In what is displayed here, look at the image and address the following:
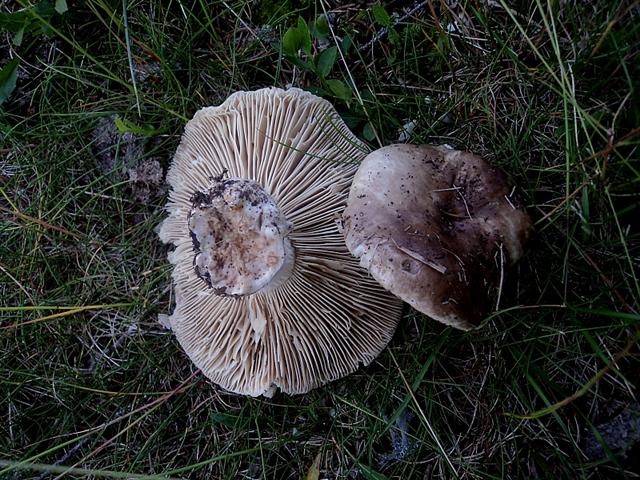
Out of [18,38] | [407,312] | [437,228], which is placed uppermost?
[18,38]

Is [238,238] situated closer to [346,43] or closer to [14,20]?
[346,43]

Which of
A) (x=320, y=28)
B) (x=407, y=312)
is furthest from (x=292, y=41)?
(x=407, y=312)

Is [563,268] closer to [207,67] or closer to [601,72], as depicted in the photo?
[601,72]

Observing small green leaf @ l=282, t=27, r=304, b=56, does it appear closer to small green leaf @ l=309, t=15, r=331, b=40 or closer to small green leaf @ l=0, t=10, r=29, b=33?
small green leaf @ l=309, t=15, r=331, b=40

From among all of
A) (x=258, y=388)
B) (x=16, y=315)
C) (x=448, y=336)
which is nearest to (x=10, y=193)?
(x=16, y=315)

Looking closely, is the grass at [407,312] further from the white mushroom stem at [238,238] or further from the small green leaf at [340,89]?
the white mushroom stem at [238,238]

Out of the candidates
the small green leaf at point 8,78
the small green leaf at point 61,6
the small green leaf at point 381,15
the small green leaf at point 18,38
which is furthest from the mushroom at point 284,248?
the small green leaf at point 8,78

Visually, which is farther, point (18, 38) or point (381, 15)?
point (18, 38)

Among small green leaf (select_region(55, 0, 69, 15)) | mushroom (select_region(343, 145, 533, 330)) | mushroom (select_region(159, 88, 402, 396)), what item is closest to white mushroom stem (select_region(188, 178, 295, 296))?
mushroom (select_region(159, 88, 402, 396))
